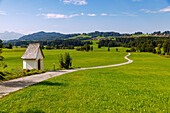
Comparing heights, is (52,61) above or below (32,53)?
below

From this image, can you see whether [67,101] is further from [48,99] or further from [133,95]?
[133,95]

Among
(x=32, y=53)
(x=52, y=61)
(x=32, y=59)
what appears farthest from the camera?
(x=52, y=61)

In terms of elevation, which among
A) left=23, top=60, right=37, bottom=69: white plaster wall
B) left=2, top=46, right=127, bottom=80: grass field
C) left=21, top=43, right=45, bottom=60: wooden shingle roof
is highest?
left=21, top=43, right=45, bottom=60: wooden shingle roof

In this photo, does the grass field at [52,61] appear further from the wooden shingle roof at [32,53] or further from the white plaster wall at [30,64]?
the wooden shingle roof at [32,53]

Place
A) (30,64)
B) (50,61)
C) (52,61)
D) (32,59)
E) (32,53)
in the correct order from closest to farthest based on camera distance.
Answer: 1. (32,59)
2. (30,64)
3. (32,53)
4. (52,61)
5. (50,61)

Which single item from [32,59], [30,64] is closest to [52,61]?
[30,64]

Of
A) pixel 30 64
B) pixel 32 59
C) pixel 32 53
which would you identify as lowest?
pixel 30 64

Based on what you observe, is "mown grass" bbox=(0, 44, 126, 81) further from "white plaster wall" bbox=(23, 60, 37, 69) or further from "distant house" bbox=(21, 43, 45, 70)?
"distant house" bbox=(21, 43, 45, 70)

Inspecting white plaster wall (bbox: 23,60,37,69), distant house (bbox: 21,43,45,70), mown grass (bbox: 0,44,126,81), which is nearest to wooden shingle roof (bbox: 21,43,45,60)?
distant house (bbox: 21,43,45,70)

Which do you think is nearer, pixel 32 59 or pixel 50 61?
pixel 32 59

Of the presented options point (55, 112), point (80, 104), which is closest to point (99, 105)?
point (80, 104)

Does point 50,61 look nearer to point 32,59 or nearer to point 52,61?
point 52,61

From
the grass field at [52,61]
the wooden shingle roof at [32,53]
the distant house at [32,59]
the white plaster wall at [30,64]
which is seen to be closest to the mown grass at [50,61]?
the grass field at [52,61]

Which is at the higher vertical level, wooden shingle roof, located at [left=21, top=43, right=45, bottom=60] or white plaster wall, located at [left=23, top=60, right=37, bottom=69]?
wooden shingle roof, located at [left=21, top=43, right=45, bottom=60]
